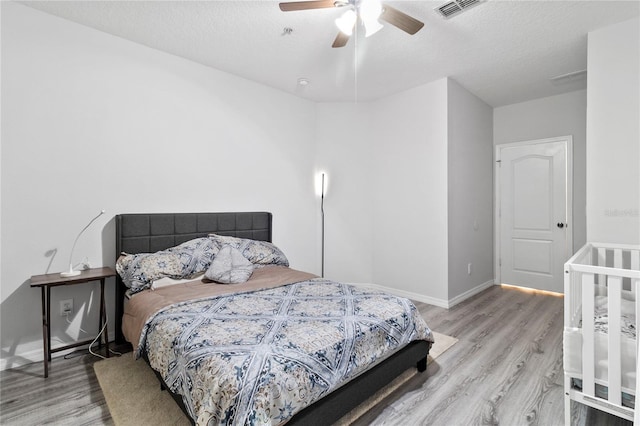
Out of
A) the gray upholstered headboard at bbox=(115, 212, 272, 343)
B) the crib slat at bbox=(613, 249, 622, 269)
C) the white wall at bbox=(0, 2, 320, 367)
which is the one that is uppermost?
the white wall at bbox=(0, 2, 320, 367)

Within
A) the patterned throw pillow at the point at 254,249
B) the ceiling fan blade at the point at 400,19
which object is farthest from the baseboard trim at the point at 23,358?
the ceiling fan blade at the point at 400,19

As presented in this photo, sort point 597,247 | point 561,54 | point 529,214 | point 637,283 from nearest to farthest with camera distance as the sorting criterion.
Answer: point 637,283
point 597,247
point 561,54
point 529,214

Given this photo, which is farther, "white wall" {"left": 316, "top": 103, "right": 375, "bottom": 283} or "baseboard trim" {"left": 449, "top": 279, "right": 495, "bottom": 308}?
"white wall" {"left": 316, "top": 103, "right": 375, "bottom": 283}

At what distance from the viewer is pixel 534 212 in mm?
4379

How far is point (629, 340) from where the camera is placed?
154cm

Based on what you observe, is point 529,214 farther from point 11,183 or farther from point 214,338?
point 11,183

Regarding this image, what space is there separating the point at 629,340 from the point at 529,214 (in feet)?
10.8

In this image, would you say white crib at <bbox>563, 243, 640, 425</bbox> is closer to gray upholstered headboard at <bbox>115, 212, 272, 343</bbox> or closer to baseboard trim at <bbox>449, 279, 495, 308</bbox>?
baseboard trim at <bbox>449, 279, 495, 308</bbox>

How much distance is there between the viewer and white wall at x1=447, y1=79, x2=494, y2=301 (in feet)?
12.3

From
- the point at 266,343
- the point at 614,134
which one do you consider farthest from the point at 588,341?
the point at 614,134

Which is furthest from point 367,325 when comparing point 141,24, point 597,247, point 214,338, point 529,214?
point 529,214

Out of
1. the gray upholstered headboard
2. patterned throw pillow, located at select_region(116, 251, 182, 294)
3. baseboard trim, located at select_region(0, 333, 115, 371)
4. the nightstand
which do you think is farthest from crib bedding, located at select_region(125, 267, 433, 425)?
baseboard trim, located at select_region(0, 333, 115, 371)

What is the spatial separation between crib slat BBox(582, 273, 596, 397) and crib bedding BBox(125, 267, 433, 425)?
873 millimetres

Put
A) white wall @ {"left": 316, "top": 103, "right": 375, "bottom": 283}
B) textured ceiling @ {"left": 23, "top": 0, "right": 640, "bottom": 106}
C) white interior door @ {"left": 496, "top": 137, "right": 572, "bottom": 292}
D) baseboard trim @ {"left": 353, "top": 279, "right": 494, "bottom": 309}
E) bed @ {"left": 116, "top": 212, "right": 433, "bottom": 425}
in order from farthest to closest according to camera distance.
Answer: white wall @ {"left": 316, "top": 103, "right": 375, "bottom": 283} < white interior door @ {"left": 496, "top": 137, "right": 572, "bottom": 292} < baseboard trim @ {"left": 353, "top": 279, "right": 494, "bottom": 309} < textured ceiling @ {"left": 23, "top": 0, "right": 640, "bottom": 106} < bed @ {"left": 116, "top": 212, "right": 433, "bottom": 425}
